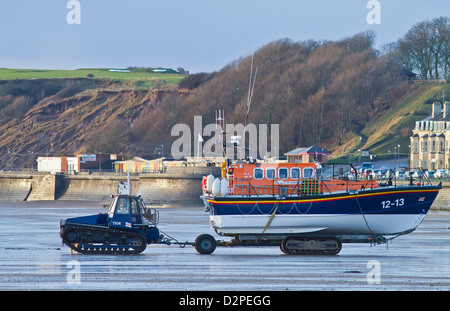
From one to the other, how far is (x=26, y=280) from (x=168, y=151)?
129660 mm

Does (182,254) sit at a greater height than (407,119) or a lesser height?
lesser

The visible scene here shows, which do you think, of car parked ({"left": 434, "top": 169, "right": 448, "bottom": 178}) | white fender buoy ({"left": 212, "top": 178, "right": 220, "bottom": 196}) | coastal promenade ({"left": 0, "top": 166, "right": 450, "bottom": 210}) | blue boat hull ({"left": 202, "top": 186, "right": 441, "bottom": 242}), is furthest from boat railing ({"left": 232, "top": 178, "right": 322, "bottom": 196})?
car parked ({"left": 434, "top": 169, "right": 448, "bottom": 178})

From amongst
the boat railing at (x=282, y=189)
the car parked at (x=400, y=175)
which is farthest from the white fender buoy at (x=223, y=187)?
the car parked at (x=400, y=175)

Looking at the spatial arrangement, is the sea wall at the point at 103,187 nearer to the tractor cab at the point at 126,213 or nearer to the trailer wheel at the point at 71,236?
the tractor cab at the point at 126,213

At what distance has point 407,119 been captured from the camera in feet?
426

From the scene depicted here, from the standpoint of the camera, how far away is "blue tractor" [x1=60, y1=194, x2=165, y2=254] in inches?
1421

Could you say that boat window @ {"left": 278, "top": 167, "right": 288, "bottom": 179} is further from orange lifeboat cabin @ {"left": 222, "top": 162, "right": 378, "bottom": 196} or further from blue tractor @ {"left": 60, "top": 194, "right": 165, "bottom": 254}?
blue tractor @ {"left": 60, "top": 194, "right": 165, "bottom": 254}

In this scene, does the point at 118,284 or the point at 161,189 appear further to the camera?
the point at 161,189

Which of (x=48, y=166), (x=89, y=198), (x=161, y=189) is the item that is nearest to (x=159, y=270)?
(x=161, y=189)

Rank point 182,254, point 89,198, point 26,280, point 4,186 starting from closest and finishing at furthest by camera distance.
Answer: point 26,280, point 182,254, point 89,198, point 4,186

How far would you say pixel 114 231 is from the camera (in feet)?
119

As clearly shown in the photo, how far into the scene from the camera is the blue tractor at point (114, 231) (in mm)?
36094
